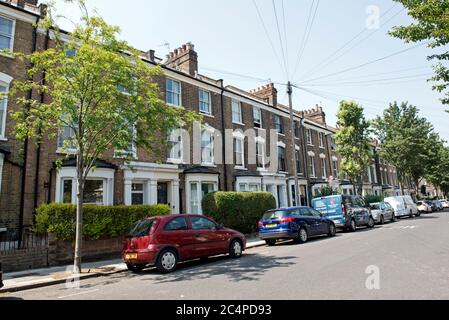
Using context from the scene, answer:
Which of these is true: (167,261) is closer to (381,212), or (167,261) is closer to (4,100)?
(4,100)

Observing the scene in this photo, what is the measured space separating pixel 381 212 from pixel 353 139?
23.7ft

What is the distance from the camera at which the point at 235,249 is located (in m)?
11.0

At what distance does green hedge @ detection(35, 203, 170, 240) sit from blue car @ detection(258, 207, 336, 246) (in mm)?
5037

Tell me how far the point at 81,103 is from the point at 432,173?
5371 cm

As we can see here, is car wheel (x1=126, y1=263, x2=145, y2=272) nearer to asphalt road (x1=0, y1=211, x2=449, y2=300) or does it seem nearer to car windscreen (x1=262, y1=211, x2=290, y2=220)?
asphalt road (x1=0, y1=211, x2=449, y2=300)

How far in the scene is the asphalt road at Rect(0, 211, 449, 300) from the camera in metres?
5.65

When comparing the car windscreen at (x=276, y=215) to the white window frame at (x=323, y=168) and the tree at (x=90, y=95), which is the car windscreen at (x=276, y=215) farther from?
the white window frame at (x=323, y=168)

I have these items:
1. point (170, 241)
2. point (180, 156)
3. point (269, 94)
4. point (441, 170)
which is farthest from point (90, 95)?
point (441, 170)

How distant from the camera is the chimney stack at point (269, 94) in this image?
2767cm

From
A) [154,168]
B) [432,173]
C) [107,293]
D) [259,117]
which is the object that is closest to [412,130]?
[432,173]

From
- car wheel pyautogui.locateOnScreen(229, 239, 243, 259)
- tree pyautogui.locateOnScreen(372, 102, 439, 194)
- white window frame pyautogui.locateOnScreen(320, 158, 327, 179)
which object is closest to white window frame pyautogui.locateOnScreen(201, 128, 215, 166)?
car wheel pyautogui.locateOnScreen(229, 239, 243, 259)

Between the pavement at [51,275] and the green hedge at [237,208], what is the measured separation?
6685 mm

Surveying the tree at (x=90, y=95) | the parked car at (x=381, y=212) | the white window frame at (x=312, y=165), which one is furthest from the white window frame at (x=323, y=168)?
the tree at (x=90, y=95)
